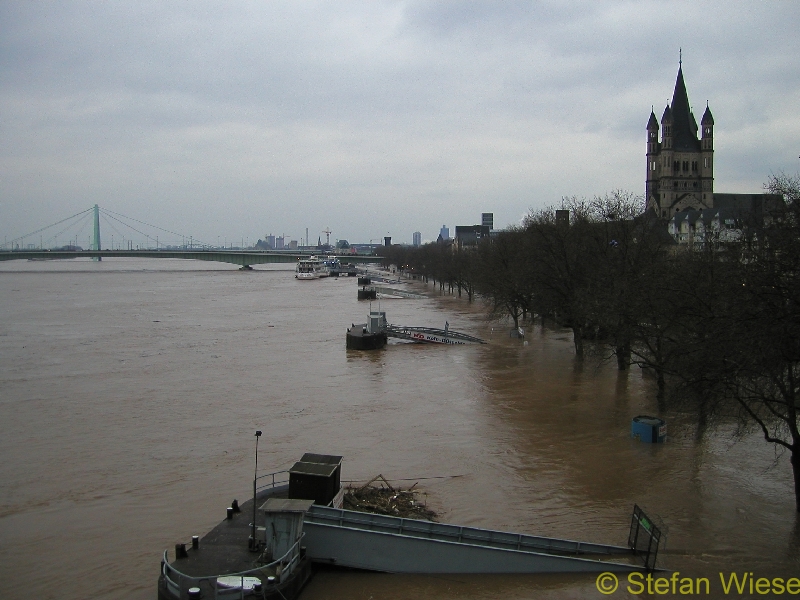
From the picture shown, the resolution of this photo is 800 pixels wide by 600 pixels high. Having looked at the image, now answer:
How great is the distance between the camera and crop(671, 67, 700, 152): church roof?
345 feet

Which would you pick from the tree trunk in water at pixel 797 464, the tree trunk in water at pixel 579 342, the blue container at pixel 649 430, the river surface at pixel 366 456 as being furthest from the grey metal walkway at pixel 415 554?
the tree trunk in water at pixel 579 342

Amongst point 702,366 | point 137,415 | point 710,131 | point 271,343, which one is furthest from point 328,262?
point 702,366

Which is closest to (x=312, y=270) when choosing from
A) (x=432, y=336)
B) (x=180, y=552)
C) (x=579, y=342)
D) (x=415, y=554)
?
(x=432, y=336)

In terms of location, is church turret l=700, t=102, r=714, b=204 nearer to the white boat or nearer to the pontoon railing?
the white boat

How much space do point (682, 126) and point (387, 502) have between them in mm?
104018

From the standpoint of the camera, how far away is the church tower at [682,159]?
Answer: 10462cm

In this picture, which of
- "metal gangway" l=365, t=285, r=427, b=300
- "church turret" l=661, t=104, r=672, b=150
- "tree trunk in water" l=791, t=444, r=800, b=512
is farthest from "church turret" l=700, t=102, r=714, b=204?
"tree trunk in water" l=791, t=444, r=800, b=512

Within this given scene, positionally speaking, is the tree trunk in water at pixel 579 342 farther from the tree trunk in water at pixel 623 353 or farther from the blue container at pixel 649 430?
the blue container at pixel 649 430

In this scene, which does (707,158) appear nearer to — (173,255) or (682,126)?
(682,126)

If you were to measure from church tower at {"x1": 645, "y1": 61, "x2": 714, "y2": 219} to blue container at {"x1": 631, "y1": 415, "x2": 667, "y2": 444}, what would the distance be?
89.2 meters

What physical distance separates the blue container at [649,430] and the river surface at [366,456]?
0.45 meters

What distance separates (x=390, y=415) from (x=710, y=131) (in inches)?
3829

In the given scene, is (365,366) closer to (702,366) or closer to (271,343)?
(271,343)

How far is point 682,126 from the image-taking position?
346ft
